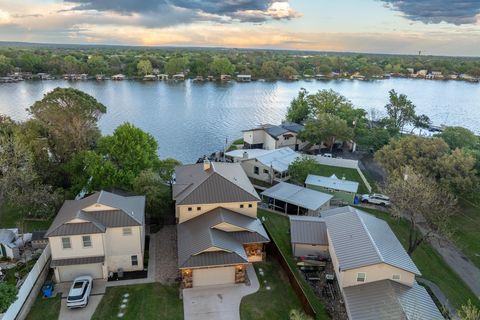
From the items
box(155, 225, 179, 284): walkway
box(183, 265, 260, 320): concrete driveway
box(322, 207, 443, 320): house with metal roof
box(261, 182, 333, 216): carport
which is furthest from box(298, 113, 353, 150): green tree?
box(183, 265, 260, 320): concrete driveway

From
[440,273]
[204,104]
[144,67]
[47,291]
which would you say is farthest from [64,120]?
[144,67]

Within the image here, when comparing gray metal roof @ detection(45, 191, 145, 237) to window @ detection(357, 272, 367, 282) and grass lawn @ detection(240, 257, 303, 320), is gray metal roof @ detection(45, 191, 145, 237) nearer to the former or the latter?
grass lawn @ detection(240, 257, 303, 320)

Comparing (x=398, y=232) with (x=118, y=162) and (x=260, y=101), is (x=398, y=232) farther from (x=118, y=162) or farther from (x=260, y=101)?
(x=260, y=101)

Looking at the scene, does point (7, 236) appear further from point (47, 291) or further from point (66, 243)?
point (47, 291)

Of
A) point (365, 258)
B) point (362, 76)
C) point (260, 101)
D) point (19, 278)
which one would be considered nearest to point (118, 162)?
point (19, 278)

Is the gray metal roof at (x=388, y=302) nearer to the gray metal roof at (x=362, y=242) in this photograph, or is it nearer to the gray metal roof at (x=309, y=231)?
the gray metal roof at (x=362, y=242)

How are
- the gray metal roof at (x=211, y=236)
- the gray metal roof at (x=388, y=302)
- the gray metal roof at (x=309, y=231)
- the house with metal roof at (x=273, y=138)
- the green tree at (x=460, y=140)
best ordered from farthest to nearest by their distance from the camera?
1. the house with metal roof at (x=273, y=138)
2. the green tree at (x=460, y=140)
3. the gray metal roof at (x=309, y=231)
4. the gray metal roof at (x=211, y=236)
5. the gray metal roof at (x=388, y=302)

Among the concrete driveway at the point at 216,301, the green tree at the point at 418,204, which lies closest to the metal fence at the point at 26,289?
the concrete driveway at the point at 216,301
